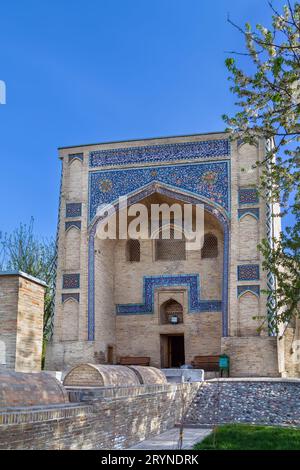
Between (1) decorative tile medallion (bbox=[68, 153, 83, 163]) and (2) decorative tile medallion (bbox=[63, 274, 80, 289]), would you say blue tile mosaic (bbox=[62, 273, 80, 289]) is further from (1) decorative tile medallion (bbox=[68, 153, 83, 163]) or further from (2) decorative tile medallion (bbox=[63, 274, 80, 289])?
(1) decorative tile medallion (bbox=[68, 153, 83, 163])

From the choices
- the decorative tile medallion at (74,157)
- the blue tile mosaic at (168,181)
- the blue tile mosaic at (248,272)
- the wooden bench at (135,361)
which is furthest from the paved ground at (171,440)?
the decorative tile medallion at (74,157)

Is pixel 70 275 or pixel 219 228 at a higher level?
pixel 219 228

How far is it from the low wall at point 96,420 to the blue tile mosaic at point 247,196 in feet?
20.3

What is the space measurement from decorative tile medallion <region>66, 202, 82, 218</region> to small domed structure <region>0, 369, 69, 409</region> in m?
9.54

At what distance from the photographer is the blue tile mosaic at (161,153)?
13.8 meters

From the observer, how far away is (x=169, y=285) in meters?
14.7

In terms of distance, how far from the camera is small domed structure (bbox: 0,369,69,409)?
414 centimetres

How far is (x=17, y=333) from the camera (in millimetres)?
6199

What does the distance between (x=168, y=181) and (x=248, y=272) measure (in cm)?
278

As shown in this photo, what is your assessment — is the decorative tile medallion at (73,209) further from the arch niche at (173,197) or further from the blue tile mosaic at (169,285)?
the blue tile mosaic at (169,285)

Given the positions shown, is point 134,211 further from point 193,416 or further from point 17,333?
point 17,333

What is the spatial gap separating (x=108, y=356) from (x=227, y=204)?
4.52m

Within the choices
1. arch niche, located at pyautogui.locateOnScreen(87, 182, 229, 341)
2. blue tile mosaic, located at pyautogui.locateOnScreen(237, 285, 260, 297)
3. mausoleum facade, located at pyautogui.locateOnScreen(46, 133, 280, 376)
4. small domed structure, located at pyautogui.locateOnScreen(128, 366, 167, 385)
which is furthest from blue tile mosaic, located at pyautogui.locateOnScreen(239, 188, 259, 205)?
small domed structure, located at pyautogui.locateOnScreen(128, 366, 167, 385)
